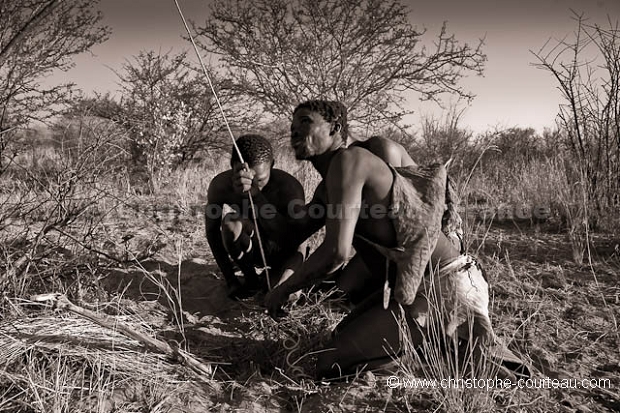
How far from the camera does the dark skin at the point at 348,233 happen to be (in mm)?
2084

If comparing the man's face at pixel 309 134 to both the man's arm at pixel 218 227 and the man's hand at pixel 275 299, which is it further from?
the man's arm at pixel 218 227

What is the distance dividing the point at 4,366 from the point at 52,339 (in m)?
0.18

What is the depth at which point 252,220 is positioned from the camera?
3217mm

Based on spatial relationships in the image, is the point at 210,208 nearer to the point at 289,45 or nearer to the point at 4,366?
the point at 4,366

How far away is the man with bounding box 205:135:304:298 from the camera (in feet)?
10.2

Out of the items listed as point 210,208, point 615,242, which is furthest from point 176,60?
point 615,242

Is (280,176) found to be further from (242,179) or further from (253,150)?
(242,179)

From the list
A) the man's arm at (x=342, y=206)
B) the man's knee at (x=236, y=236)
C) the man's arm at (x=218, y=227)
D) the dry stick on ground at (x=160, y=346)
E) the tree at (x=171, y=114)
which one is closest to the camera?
the dry stick on ground at (x=160, y=346)

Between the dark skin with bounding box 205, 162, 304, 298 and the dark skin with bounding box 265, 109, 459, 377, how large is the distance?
2.36 feet

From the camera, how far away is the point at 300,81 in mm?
8047

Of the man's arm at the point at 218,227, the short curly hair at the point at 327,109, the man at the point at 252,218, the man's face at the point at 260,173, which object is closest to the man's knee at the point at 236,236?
the man at the point at 252,218

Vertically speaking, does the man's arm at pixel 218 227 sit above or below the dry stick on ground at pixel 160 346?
above

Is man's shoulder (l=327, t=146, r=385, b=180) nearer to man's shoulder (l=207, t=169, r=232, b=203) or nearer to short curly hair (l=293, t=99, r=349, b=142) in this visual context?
short curly hair (l=293, t=99, r=349, b=142)

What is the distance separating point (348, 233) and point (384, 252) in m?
0.23
